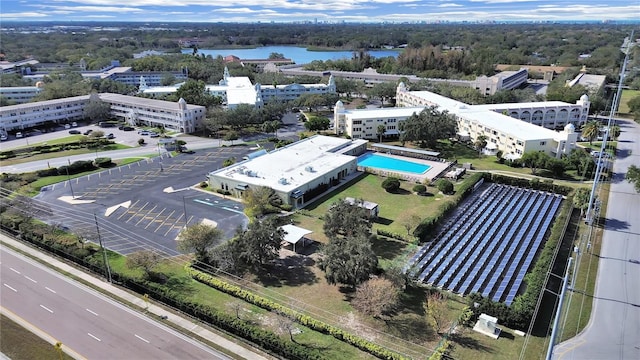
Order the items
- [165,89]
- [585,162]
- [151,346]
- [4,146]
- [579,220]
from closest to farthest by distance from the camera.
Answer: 1. [151,346]
2. [579,220]
3. [585,162]
4. [4,146]
5. [165,89]

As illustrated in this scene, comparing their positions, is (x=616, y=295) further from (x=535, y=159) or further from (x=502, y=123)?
(x=502, y=123)

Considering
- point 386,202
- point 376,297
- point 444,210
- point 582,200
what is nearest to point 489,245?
point 444,210

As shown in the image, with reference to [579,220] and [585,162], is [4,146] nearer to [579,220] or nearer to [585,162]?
[579,220]

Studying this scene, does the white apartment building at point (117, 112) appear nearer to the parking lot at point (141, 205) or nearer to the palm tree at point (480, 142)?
the parking lot at point (141, 205)

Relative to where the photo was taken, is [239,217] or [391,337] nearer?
[391,337]

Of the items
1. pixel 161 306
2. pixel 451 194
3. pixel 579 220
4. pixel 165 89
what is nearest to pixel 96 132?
pixel 165 89

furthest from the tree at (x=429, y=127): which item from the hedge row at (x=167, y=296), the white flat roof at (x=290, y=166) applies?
the hedge row at (x=167, y=296)
